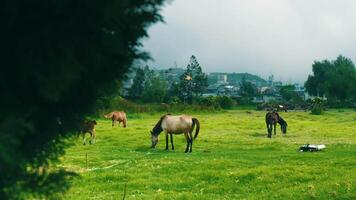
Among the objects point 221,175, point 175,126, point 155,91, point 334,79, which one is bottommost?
point 221,175

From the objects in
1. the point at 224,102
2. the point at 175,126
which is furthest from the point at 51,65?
the point at 224,102

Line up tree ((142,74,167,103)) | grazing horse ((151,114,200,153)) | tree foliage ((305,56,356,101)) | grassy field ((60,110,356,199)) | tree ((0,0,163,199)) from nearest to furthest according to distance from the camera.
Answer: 1. tree ((0,0,163,199))
2. grassy field ((60,110,356,199))
3. grazing horse ((151,114,200,153))
4. tree ((142,74,167,103))
5. tree foliage ((305,56,356,101))

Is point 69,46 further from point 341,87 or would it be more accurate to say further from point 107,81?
point 341,87

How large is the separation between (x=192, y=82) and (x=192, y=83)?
1.49ft

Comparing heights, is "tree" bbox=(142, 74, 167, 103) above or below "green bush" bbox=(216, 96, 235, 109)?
above

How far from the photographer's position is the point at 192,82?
130 metres

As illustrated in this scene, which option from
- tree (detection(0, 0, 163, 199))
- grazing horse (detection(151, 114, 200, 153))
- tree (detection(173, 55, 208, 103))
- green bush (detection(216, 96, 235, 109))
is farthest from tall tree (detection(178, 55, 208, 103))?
tree (detection(0, 0, 163, 199))

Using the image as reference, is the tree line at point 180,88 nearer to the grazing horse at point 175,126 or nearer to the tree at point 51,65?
the grazing horse at point 175,126

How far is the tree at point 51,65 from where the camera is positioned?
3398 millimetres

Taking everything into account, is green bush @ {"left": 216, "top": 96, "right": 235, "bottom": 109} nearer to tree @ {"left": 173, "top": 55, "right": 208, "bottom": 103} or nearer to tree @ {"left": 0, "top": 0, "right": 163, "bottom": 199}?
tree @ {"left": 173, "top": 55, "right": 208, "bottom": 103}

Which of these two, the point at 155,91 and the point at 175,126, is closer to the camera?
the point at 175,126

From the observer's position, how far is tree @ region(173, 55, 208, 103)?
12741 cm

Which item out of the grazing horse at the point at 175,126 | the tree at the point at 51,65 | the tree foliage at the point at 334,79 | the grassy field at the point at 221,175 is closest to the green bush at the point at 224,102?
the tree foliage at the point at 334,79

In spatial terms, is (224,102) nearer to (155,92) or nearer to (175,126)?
(155,92)
